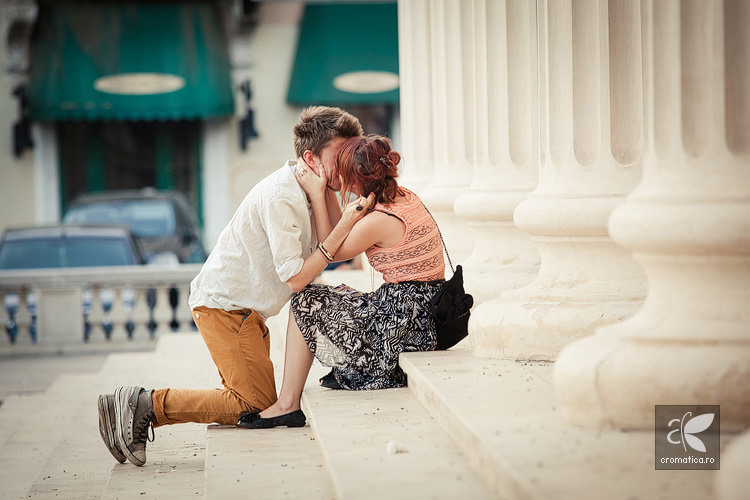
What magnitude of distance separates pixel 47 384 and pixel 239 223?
5171 millimetres

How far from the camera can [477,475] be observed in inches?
119

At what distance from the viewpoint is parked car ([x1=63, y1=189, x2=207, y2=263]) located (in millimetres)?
12102

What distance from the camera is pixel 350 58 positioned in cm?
1617

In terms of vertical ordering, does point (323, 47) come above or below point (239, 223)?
above

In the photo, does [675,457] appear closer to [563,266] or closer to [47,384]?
[563,266]

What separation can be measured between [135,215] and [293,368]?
8.66 m

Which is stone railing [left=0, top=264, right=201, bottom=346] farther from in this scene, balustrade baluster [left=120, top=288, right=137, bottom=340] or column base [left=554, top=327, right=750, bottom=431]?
column base [left=554, top=327, right=750, bottom=431]

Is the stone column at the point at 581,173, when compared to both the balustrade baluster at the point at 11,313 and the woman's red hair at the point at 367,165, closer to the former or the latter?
the woman's red hair at the point at 367,165

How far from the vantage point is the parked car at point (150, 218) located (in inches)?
476

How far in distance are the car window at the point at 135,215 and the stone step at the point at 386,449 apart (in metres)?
8.33

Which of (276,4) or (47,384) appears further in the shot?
(276,4)

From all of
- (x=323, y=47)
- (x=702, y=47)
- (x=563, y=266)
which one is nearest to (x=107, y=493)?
(x=563, y=266)
